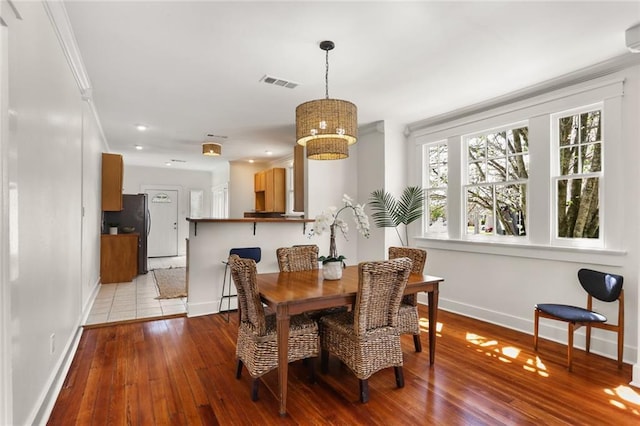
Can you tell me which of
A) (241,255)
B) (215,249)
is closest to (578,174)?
(241,255)

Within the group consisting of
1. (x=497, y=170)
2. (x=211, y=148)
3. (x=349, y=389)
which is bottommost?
(x=349, y=389)

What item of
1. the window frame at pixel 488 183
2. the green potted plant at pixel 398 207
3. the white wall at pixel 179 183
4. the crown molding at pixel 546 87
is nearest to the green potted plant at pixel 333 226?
the green potted plant at pixel 398 207

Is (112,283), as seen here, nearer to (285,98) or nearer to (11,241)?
(285,98)

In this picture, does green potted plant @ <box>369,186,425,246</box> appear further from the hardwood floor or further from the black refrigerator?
the black refrigerator

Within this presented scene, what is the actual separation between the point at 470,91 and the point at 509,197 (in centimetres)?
129

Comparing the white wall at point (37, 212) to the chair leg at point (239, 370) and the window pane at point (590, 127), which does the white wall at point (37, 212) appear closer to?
the chair leg at point (239, 370)

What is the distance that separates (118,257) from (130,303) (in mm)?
1714

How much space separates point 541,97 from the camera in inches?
139

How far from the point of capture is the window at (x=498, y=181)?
3814mm

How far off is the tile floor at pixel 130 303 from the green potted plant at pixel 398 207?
9.53ft

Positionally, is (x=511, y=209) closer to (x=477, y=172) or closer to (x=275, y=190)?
(x=477, y=172)

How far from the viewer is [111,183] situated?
18.5 feet

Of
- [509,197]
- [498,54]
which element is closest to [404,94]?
[498,54]

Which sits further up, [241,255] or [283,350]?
[241,255]
